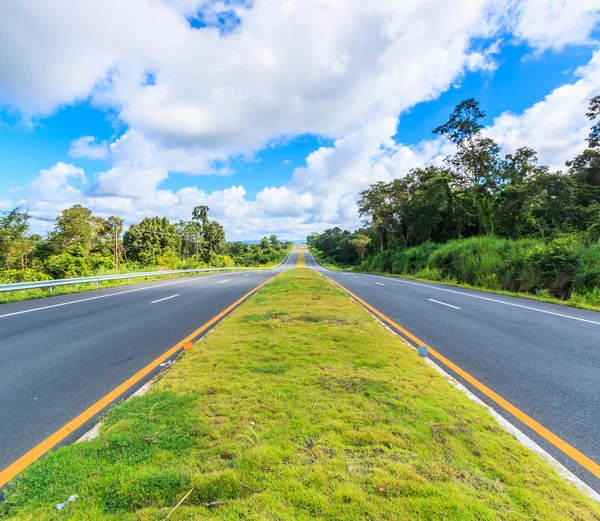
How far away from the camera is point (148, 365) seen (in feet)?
13.5

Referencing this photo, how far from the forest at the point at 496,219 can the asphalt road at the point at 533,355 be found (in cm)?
395

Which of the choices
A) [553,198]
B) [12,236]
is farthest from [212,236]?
[553,198]

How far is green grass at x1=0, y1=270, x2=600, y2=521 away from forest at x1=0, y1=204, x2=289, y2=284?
1891 centimetres

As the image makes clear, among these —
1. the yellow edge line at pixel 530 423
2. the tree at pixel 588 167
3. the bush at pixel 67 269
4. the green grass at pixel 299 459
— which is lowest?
the yellow edge line at pixel 530 423

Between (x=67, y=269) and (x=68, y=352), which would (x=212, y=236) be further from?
(x=68, y=352)

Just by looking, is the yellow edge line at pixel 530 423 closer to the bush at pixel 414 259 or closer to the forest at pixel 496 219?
the forest at pixel 496 219

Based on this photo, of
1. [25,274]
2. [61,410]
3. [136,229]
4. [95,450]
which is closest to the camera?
[95,450]

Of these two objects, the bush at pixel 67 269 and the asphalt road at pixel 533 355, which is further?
the bush at pixel 67 269

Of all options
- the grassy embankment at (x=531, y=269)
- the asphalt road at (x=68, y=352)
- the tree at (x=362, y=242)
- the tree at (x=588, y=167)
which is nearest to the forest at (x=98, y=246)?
the asphalt road at (x=68, y=352)

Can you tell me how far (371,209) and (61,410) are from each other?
3485 cm

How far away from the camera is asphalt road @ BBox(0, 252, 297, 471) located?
2822 millimetres

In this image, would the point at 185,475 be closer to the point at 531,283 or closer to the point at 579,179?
the point at 531,283

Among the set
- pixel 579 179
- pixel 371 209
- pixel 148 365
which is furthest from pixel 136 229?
pixel 579 179

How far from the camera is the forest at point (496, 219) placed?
11477 mm
